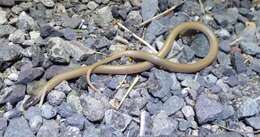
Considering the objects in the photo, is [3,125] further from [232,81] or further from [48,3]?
[232,81]

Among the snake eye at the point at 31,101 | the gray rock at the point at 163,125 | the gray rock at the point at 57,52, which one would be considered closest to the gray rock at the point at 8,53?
the gray rock at the point at 57,52

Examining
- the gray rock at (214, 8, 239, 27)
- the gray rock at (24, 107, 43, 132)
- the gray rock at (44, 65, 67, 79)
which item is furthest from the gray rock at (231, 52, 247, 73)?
the gray rock at (24, 107, 43, 132)

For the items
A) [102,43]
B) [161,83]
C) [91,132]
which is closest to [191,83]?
[161,83]

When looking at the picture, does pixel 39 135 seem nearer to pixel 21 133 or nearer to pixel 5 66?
pixel 21 133

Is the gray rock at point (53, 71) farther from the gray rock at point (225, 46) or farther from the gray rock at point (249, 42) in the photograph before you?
the gray rock at point (249, 42)

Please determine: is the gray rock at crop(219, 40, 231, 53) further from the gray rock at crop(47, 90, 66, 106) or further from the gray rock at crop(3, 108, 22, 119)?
the gray rock at crop(3, 108, 22, 119)

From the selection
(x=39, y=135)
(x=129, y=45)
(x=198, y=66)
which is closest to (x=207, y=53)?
(x=198, y=66)
